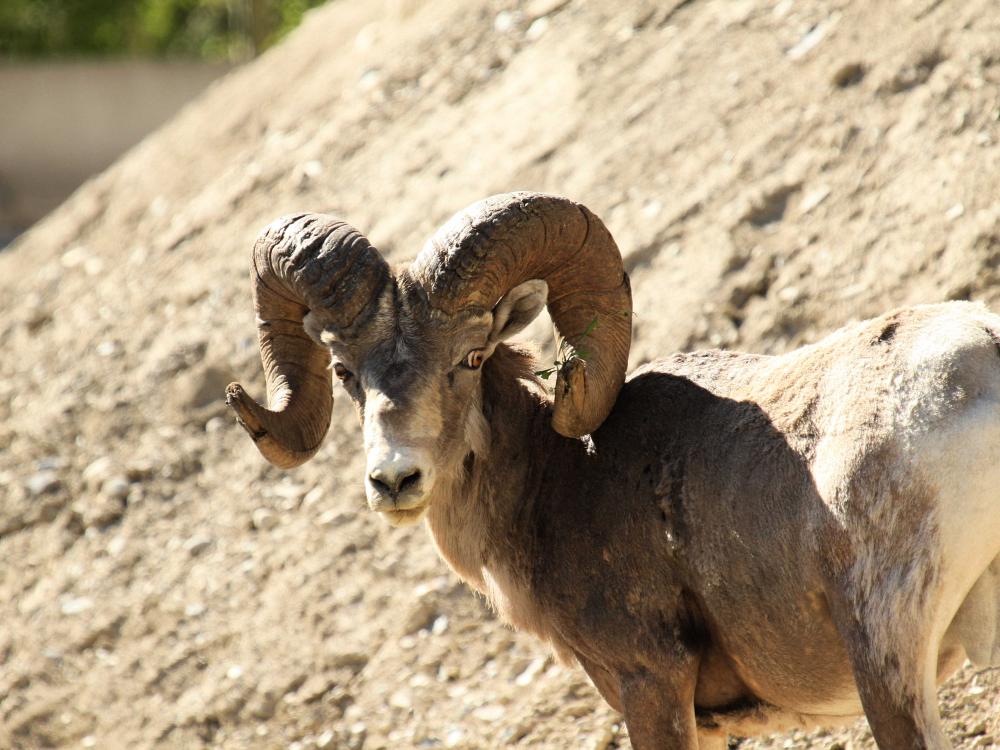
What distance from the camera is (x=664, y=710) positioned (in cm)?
689

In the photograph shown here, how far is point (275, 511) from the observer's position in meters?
12.0

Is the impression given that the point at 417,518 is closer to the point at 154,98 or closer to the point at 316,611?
the point at 316,611

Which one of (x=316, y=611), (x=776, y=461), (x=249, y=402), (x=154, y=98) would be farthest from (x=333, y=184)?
(x=154, y=98)

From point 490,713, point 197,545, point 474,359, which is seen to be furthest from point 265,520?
point 474,359

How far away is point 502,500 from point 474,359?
89cm

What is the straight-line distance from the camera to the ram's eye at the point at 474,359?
732cm

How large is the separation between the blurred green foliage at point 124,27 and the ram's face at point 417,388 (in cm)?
4088

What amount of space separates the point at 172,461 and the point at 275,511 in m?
1.65

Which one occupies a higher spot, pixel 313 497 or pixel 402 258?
pixel 402 258

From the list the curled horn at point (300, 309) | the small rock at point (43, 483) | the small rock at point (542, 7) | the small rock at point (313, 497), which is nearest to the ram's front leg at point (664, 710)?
the curled horn at point (300, 309)

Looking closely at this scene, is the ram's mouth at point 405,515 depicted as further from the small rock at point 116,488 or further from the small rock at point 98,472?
the small rock at point 98,472

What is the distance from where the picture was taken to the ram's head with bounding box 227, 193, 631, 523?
6.95 m

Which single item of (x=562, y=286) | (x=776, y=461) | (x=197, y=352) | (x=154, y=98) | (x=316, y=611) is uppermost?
(x=562, y=286)

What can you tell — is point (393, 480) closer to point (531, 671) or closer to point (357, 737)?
point (531, 671)
